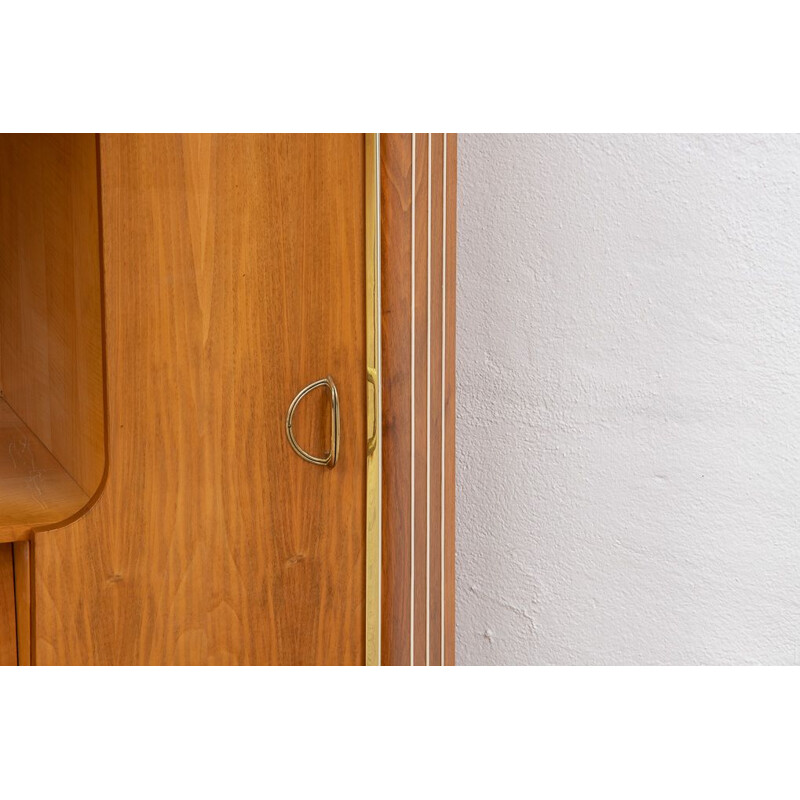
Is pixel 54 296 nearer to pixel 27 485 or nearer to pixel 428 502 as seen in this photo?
pixel 27 485

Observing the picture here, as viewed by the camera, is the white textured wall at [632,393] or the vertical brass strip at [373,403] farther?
the white textured wall at [632,393]

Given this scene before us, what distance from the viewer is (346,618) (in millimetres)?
760

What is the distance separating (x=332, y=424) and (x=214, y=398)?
111 millimetres

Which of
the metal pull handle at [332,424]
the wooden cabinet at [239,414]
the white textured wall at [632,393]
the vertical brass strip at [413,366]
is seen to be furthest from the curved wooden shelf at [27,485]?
the white textured wall at [632,393]

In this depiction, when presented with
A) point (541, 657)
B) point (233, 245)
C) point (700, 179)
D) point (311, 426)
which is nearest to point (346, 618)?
point (311, 426)

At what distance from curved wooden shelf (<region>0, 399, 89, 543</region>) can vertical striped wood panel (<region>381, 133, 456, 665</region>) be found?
31 cm

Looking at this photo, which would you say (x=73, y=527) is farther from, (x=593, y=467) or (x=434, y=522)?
(x=593, y=467)

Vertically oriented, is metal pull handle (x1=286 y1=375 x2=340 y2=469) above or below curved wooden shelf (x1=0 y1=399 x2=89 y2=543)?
above

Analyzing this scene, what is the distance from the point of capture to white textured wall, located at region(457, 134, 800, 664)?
39.4 inches

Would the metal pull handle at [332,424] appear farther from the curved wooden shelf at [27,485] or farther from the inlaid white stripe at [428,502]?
the curved wooden shelf at [27,485]

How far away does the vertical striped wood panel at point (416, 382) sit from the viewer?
0.73m

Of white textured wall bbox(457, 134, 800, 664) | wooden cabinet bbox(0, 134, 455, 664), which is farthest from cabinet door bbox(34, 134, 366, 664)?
white textured wall bbox(457, 134, 800, 664)

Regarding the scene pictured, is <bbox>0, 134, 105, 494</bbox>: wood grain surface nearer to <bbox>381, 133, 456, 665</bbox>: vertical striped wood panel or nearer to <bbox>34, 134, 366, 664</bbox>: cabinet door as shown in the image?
<bbox>34, 134, 366, 664</bbox>: cabinet door

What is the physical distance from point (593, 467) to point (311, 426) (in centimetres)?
48
